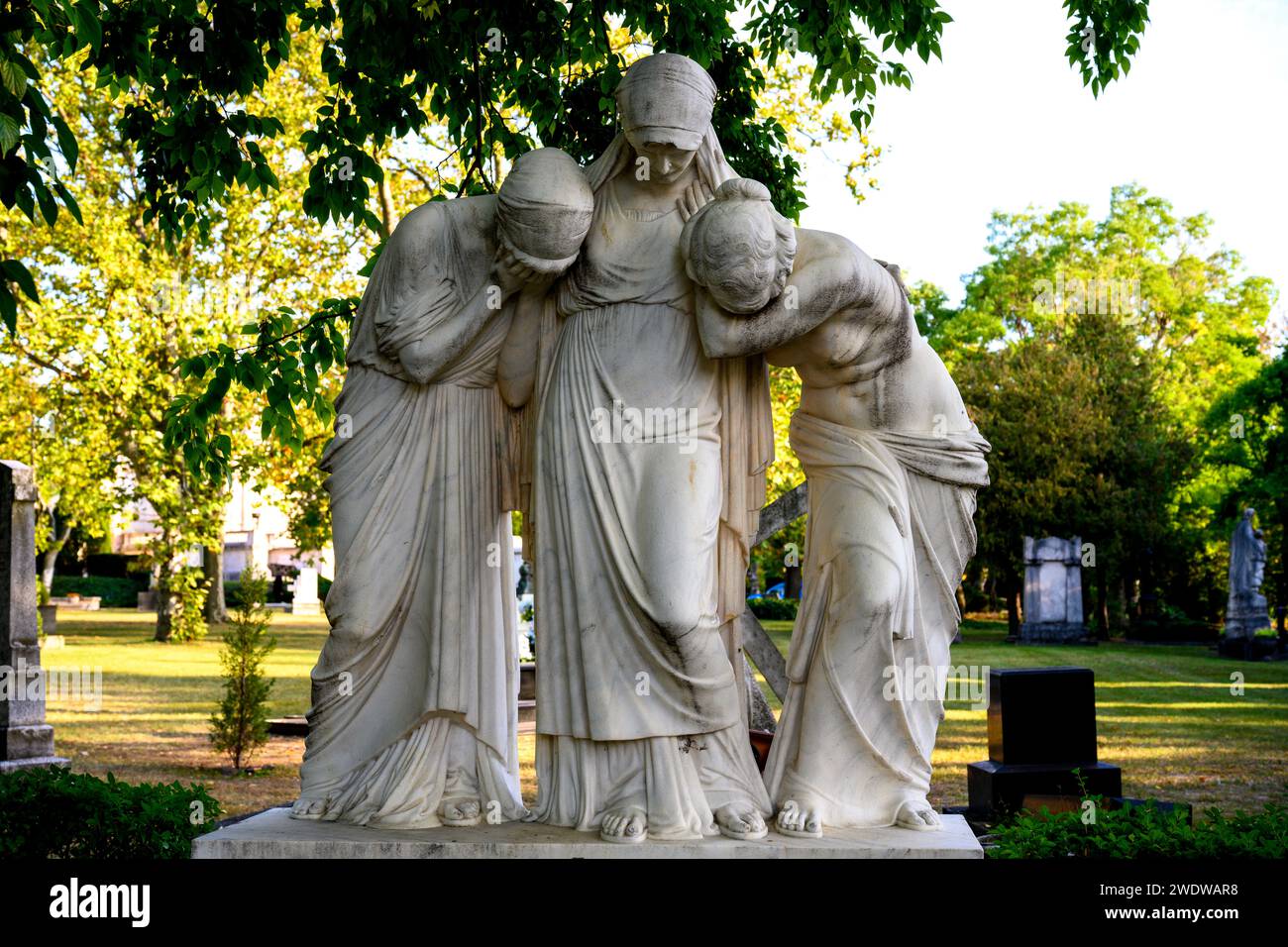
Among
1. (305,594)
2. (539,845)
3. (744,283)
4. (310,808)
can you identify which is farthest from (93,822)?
(305,594)

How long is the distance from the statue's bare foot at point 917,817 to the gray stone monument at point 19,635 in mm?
9055

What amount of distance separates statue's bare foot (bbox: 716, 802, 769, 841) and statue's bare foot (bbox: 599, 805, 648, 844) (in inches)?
10.1

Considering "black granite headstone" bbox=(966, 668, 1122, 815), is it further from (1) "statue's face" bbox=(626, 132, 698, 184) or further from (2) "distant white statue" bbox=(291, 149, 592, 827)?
(1) "statue's face" bbox=(626, 132, 698, 184)

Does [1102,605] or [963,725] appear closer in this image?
[963,725]

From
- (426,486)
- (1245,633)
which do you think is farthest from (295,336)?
(1245,633)

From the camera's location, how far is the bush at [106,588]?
45.4 metres

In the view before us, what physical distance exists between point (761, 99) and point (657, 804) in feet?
48.7

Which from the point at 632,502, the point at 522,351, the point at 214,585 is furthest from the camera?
the point at 214,585

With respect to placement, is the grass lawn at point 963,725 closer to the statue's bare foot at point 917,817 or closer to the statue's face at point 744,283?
the statue's bare foot at point 917,817

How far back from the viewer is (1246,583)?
26.2 metres

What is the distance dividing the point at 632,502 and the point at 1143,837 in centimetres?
224

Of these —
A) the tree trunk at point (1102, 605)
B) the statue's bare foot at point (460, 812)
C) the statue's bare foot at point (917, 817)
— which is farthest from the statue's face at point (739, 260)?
the tree trunk at point (1102, 605)

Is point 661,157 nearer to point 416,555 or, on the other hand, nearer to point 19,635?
point 416,555
